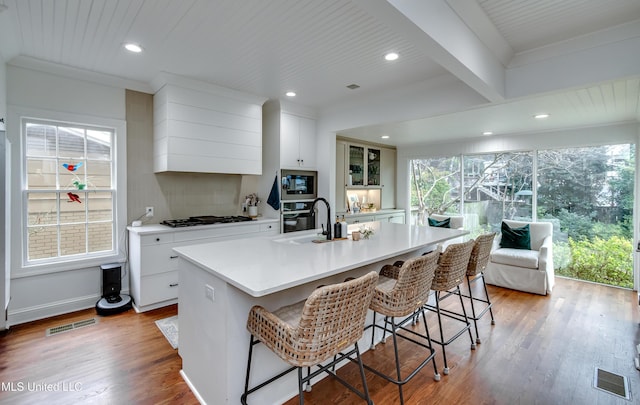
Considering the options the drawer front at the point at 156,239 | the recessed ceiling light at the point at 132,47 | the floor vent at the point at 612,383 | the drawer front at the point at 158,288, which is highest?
the recessed ceiling light at the point at 132,47

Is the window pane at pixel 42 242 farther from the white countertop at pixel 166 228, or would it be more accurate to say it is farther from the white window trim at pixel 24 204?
the white countertop at pixel 166 228

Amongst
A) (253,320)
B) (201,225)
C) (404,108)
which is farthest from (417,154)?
(253,320)

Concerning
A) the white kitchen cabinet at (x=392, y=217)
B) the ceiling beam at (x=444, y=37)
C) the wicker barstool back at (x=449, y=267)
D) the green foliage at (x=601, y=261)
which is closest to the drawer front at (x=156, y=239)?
the wicker barstool back at (x=449, y=267)

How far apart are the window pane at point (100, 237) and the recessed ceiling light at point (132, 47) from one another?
1.97m

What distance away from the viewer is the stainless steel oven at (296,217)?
438cm

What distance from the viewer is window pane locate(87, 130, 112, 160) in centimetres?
343

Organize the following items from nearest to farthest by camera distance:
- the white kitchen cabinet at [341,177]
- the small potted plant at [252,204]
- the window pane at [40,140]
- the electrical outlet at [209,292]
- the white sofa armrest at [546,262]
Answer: the electrical outlet at [209,292], the window pane at [40,140], the white sofa armrest at [546,262], the small potted plant at [252,204], the white kitchen cabinet at [341,177]

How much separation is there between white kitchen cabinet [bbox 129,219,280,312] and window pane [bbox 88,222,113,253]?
0.91 ft

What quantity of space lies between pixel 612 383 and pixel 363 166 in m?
4.52

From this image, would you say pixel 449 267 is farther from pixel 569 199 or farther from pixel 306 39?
pixel 569 199

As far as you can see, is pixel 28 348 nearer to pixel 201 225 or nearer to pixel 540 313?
pixel 201 225

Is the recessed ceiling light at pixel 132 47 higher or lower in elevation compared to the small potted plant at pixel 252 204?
higher

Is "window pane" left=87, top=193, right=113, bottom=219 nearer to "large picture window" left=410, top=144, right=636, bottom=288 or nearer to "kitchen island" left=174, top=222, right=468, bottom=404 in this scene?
"kitchen island" left=174, top=222, right=468, bottom=404

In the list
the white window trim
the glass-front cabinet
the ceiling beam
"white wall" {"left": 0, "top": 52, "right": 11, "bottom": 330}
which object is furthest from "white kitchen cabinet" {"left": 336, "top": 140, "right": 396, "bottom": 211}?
"white wall" {"left": 0, "top": 52, "right": 11, "bottom": 330}
